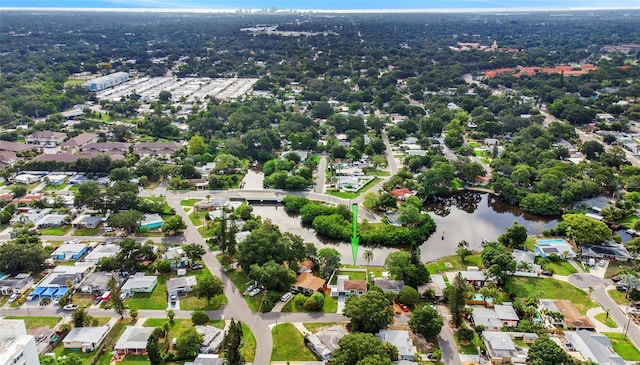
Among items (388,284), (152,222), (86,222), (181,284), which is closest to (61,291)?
(181,284)

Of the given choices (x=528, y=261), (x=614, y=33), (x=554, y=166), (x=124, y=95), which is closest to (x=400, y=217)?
(x=528, y=261)

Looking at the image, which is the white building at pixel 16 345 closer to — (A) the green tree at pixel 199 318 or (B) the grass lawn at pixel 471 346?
(A) the green tree at pixel 199 318

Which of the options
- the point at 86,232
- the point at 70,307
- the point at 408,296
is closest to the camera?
the point at 70,307

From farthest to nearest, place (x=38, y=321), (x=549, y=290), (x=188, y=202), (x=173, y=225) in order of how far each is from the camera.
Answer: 1. (x=188, y=202)
2. (x=173, y=225)
3. (x=549, y=290)
4. (x=38, y=321)

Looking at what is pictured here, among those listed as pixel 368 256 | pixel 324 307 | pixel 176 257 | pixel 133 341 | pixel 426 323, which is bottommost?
pixel 324 307

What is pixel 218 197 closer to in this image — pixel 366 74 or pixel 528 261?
pixel 528 261

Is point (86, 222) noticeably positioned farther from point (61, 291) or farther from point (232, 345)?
point (232, 345)

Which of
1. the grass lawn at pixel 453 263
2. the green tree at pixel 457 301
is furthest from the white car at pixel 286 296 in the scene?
the grass lawn at pixel 453 263

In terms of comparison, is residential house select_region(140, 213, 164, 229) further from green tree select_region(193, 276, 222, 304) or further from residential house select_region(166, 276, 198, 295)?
green tree select_region(193, 276, 222, 304)
